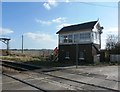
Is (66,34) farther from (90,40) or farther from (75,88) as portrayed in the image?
(75,88)

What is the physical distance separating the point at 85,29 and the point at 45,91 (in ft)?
78.6

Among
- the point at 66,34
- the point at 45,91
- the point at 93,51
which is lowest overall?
the point at 45,91

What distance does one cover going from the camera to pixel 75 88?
12.9m

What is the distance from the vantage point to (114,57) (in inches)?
1435

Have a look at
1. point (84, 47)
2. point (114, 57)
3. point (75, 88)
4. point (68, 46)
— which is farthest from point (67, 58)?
point (75, 88)

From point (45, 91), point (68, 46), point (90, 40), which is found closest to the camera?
point (45, 91)

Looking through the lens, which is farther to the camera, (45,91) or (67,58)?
(67,58)

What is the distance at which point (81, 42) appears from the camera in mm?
35594

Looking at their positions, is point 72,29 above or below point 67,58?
above

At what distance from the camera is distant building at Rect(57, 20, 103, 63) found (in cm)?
3428

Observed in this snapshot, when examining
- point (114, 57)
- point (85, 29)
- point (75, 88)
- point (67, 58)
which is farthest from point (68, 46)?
point (75, 88)

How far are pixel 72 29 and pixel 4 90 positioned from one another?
26.9 m

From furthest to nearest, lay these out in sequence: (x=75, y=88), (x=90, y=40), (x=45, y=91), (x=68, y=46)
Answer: (x=68, y=46)
(x=90, y=40)
(x=75, y=88)
(x=45, y=91)

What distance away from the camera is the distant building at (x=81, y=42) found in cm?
3428
